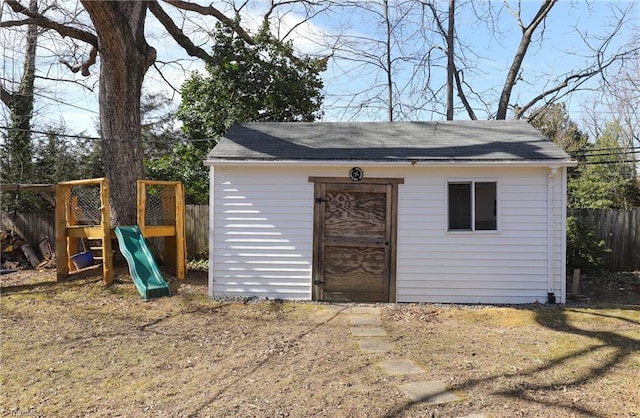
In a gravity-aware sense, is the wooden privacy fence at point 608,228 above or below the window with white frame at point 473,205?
below

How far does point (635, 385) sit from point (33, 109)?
17.6m

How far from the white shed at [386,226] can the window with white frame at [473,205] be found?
17mm

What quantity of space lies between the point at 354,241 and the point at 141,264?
3794 millimetres

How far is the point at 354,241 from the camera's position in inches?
310

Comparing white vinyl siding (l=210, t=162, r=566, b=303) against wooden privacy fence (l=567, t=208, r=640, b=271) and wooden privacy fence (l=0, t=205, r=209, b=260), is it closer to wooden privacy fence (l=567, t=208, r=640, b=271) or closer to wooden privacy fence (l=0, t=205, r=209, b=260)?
wooden privacy fence (l=0, t=205, r=209, b=260)

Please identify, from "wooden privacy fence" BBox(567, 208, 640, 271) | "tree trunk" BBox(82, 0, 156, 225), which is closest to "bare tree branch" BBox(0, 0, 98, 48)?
"tree trunk" BBox(82, 0, 156, 225)

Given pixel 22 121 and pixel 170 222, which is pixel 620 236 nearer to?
pixel 170 222

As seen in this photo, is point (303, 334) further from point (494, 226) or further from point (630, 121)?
point (630, 121)

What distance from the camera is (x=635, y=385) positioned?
13.4 feet

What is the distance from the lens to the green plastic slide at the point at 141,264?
7.84 metres

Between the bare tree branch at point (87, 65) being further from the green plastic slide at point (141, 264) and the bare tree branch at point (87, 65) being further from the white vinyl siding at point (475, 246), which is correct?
the white vinyl siding at point (475, 246)

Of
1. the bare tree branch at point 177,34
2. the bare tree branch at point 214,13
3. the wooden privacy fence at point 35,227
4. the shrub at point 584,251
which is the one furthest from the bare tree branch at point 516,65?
the wooden privacy fence at point 35,227

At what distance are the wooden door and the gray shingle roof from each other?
0.63m

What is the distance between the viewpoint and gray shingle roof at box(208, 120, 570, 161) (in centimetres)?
776
